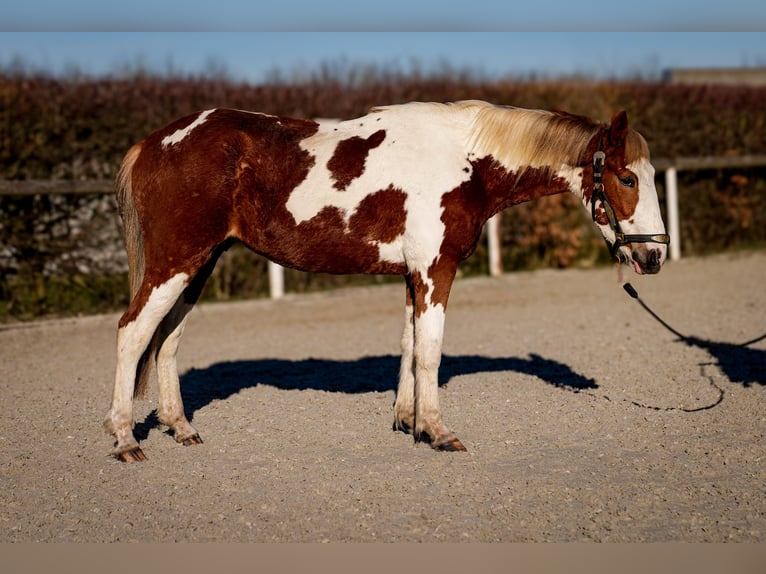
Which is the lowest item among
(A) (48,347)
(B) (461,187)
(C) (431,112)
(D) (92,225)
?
(A) (48,347)

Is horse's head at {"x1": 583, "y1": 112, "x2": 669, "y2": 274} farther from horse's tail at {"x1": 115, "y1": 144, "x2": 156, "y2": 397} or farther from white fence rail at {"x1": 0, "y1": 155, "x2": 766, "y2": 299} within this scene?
white fence rail at {"x1": 0, "y1": 155, "x2": 766, "y2": 299}

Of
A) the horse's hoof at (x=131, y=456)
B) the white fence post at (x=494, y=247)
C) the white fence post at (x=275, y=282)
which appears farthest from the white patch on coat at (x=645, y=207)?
the white fence post at (x=494, y=247)

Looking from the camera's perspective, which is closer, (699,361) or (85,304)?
(699,361)

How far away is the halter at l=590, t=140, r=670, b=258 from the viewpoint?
573cm

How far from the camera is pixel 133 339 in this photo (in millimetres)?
5578

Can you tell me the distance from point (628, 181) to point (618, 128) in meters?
0.32

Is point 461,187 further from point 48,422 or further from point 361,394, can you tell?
point 48,422

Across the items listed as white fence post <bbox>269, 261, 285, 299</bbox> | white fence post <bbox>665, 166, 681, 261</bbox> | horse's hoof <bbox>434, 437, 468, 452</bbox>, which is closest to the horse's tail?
horse's hoof <bbox>434, 437, 468, 452</bbox>

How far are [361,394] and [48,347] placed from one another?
4047 mm

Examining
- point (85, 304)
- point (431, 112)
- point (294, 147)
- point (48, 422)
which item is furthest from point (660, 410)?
point (85, 304)

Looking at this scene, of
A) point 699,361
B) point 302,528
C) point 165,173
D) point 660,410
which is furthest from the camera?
point 699,361

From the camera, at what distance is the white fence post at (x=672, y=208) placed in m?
15.8

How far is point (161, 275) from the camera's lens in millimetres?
5590

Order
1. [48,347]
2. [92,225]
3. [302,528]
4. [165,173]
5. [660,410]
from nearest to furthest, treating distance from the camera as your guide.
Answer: [302,528] < [165,173] < [660,410] < [48,347] < [92,225]
